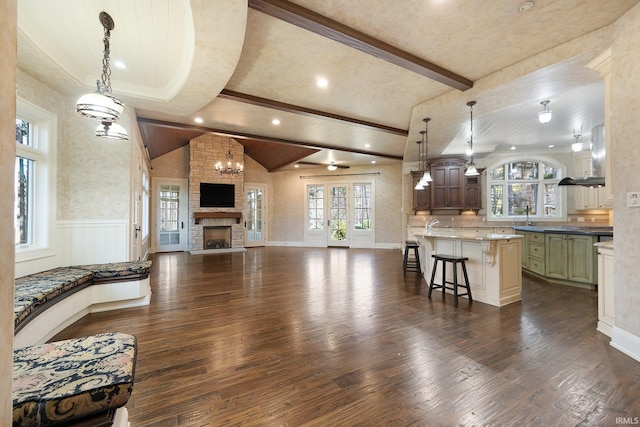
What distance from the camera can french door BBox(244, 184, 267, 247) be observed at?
10.2 meters

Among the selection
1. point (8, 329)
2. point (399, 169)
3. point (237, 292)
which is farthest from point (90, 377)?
point (399, 169)

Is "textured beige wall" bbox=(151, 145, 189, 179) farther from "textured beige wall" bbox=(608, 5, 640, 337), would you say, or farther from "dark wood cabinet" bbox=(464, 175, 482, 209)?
"textured beige wall" bbox=(608, 5, 640, 337)

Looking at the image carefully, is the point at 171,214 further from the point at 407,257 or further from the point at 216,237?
the point at 407,257

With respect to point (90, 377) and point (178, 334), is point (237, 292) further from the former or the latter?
point (90, 377)

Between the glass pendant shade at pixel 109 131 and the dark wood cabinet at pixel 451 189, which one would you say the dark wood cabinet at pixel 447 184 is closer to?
the dark wood cabinet at pixel 451 189

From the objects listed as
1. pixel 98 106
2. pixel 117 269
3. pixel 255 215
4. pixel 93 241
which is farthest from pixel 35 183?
pixel 255 215

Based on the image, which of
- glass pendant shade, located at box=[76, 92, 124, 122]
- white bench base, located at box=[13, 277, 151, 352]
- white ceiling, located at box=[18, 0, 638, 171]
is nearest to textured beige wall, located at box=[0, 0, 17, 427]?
glass pendant shade, located at box=[76, 92, 124, 122]

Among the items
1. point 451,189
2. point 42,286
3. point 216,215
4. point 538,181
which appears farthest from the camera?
point 216,215

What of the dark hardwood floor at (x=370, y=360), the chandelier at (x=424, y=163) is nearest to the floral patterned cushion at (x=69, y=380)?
the dark hardwood floor at (x=370, y=360)

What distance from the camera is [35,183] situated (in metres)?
3.23

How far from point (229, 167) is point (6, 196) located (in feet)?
27.4

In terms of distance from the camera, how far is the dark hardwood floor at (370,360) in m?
1.68

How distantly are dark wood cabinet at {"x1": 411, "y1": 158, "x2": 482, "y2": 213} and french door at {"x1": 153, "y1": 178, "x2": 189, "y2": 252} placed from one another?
751cm

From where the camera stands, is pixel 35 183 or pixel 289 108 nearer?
pixel 35 183
